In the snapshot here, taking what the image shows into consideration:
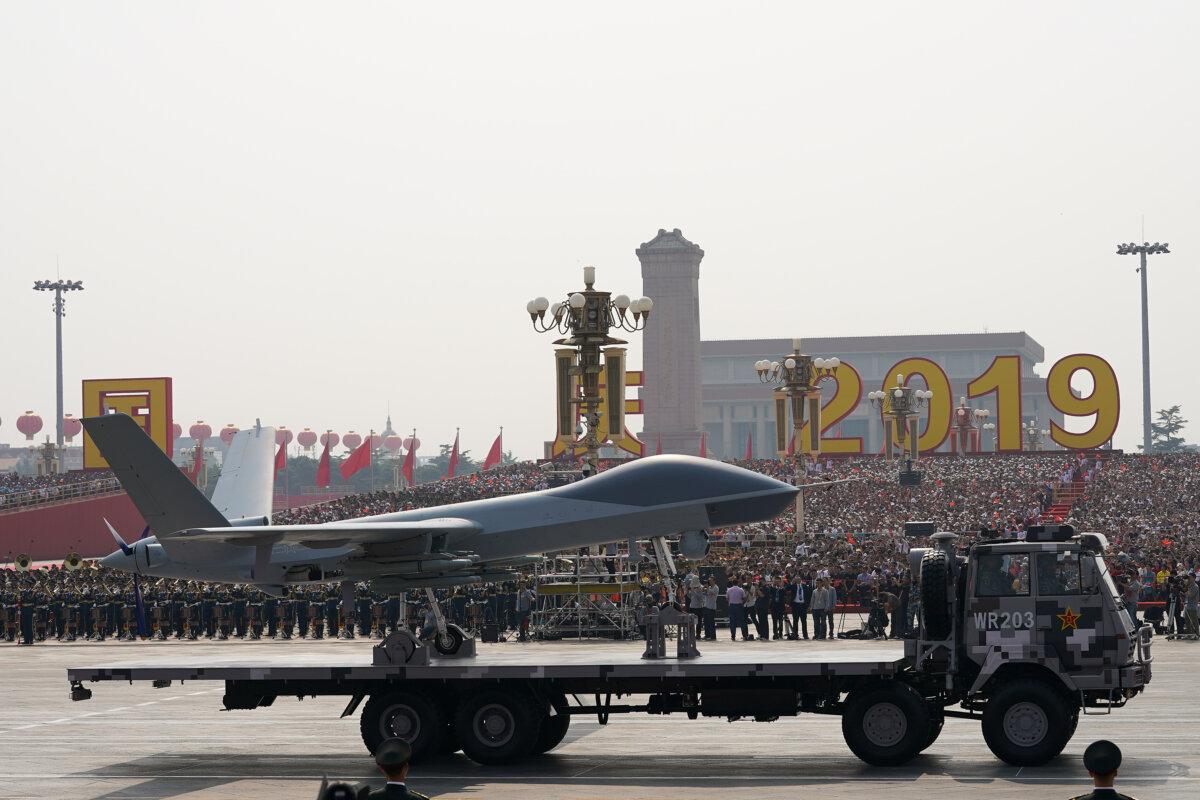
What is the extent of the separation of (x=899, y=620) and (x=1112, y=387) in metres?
58.8

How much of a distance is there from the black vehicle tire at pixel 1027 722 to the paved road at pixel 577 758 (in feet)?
0.72

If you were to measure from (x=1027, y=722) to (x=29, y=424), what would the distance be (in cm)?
11051

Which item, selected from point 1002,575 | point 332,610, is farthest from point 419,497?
point 1002,575

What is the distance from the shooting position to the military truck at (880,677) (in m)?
16.2

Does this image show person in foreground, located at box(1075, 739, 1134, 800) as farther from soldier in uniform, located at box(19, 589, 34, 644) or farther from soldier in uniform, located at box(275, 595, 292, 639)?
soldier in uniform, located at box(19, 589, 34, 644)

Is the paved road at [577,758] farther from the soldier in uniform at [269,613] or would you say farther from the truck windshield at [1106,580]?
the soldier in uniform at [269,613]

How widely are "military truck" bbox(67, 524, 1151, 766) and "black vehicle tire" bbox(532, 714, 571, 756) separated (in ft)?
0.48

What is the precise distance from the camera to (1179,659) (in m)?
29.1

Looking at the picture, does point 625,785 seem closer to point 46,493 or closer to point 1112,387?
point 46,493

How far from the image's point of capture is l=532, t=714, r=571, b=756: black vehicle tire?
18281 millimetres

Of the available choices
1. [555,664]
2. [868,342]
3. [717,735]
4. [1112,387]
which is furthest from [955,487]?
[868,342]

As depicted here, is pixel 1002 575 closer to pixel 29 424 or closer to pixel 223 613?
pixel 223 613

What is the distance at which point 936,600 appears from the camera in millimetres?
16453

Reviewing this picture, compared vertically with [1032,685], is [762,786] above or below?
below
